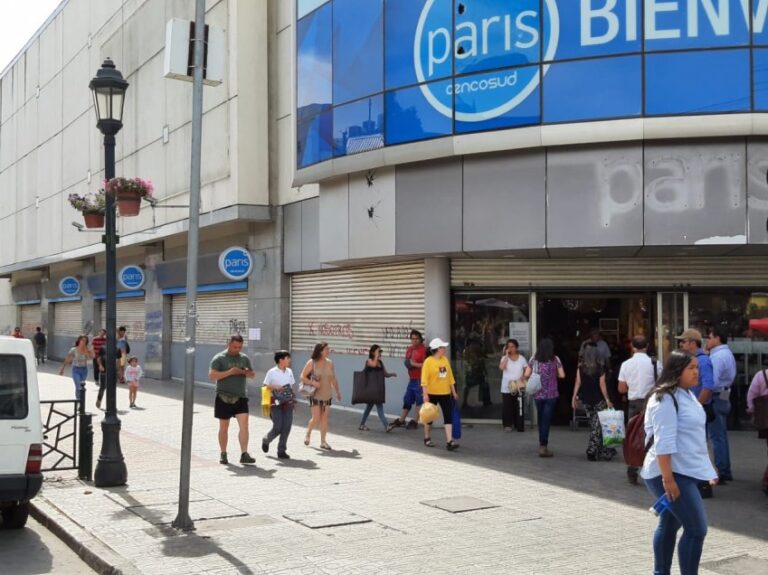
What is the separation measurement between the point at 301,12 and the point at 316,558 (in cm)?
1394

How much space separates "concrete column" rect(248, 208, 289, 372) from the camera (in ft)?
68.7

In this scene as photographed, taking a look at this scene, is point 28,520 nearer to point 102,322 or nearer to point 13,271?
point 102,322

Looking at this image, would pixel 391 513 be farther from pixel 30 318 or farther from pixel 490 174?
pixel 30 318

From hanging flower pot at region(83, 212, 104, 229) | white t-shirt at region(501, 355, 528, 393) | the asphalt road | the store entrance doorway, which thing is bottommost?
the asphalt road

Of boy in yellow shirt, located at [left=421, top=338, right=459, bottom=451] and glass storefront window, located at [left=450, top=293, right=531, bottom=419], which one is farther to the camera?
glass storefront window, located at [left=450, top=293, right=531, bottom=419]

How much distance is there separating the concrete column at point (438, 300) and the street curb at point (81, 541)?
26.4ft

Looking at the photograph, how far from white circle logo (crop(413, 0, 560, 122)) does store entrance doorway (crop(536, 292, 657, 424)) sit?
3608 millimetres

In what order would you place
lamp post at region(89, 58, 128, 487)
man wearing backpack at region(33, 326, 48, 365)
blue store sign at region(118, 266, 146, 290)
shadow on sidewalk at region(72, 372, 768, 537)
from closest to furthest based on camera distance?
shadow on sidewalk at region(72, 372, 768, 537) → lamp post at region(89, 58, 128, 487) → blue store sign at region(118, 266, 146, 290) → man wearing backpack at region(33, 326, 48, 365)

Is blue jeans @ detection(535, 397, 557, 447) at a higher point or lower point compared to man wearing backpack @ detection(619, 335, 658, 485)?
lower

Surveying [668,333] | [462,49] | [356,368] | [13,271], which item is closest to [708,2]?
[462,49]

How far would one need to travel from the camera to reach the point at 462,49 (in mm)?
14344

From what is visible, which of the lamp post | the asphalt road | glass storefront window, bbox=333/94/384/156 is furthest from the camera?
glass storefront window, bbox=333/94/384/156

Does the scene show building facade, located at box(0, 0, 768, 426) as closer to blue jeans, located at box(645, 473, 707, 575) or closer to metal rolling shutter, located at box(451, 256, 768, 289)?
metal rolling shutter, located at box(451, 256, 768, 289)

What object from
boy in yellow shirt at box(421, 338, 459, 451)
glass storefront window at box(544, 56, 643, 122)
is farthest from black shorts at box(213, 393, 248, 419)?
glass storefront window at box(544, 56, 643, 122)
